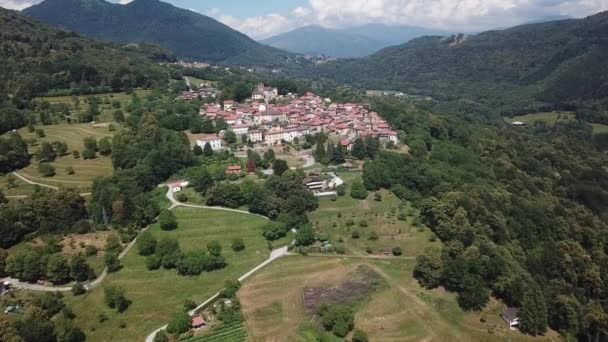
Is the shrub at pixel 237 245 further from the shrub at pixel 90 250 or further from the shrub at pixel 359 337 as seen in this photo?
the shrub at pixel 359 337

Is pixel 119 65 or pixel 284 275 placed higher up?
pixel 119 65

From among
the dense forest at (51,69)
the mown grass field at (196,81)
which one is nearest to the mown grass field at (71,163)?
the dense forest at (51,69)

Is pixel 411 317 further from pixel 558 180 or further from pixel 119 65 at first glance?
pixel 119 65

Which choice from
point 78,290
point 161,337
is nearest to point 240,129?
point 78,290

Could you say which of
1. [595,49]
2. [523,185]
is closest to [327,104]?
[523,185]

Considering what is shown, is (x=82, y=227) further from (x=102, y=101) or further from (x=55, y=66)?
(x=55, y=66)

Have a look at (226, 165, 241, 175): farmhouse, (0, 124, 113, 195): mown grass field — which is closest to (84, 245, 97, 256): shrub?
(0, 124, 113, 195): mown grass field
